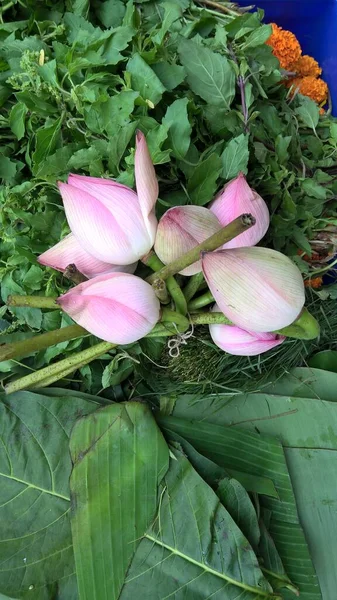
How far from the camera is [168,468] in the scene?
0.66 m

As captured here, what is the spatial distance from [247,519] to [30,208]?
466mm

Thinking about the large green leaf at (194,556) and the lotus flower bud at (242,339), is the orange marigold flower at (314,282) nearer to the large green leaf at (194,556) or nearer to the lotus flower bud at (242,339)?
the lotus flower bud at (242,339)

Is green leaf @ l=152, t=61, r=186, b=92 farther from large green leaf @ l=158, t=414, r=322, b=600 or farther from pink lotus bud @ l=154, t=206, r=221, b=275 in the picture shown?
large green leaf @ l=158, t=414, r=322, b=600

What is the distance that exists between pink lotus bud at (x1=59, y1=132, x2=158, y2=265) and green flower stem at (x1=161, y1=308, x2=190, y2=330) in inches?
3.0

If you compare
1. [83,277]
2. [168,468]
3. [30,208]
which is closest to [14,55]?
[30,208]

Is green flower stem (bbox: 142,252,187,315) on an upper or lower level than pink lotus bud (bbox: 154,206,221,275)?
lower

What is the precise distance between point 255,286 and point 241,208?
122mm

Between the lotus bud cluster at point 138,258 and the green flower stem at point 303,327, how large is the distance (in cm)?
2

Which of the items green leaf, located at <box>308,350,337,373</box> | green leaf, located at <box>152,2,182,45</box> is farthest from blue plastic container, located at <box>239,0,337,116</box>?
green leaf, located at <box>308,350,337,373</box>

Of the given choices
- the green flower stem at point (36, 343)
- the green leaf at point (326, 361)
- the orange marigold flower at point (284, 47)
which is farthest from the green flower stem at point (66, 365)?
the orange marigold flower at point (284, 47)

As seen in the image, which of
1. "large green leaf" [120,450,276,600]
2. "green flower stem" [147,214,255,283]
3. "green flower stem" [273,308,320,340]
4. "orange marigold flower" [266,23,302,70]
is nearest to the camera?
"green flower stem" [147,214,255,283]

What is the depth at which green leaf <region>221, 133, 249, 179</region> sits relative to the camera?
23.0 inches

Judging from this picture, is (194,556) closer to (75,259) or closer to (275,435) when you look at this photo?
(275,435)

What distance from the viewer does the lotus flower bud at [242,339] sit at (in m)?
0.56
